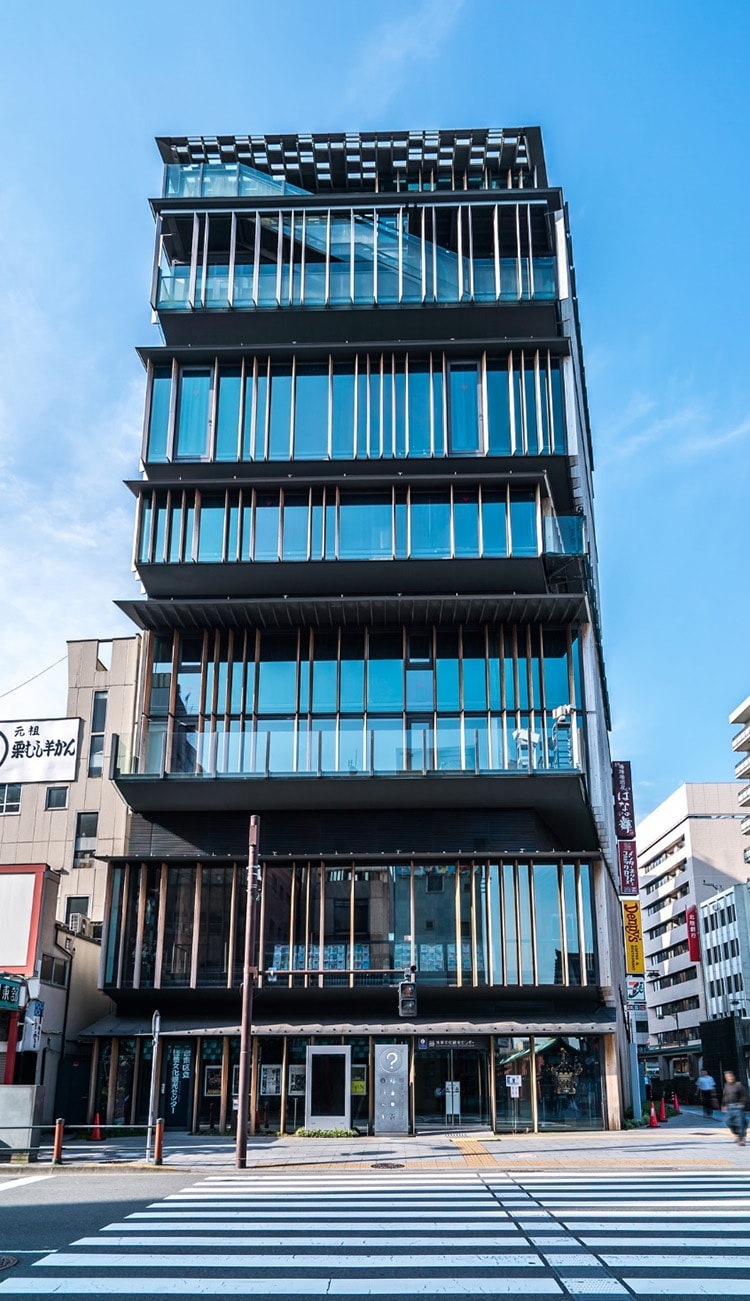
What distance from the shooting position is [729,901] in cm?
8481

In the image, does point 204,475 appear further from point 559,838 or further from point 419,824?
point 559,838

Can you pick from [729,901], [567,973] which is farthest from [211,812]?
[729,901]

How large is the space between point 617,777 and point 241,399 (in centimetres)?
2578

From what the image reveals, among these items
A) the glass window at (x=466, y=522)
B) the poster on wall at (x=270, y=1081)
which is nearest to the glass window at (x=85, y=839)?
the poster on wall at (x=270, y=1081)

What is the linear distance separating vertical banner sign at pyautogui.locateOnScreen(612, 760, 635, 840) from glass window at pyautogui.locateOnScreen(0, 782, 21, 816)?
84.5 feet

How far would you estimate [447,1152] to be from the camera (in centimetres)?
2464

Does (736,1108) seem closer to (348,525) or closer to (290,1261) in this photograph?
(290,1261)

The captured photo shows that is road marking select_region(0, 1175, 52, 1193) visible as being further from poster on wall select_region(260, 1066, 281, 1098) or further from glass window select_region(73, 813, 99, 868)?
glass window select_region(73, 813, 99, 868)

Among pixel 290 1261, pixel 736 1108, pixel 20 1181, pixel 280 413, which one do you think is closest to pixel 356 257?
pixel 280 413

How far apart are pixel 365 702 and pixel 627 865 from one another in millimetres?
21177

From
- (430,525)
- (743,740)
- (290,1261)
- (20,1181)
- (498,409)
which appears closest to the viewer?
(290,1261)

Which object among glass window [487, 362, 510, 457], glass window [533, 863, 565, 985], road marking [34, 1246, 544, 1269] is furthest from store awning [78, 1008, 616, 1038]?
road marking [34, 1246, 544, 1269]

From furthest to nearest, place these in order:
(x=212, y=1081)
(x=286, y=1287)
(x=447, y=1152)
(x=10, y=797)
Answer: (x=10, y=797) < (x=212, y=1081) < (x=447, y=1152) < (x=286, y=1287)

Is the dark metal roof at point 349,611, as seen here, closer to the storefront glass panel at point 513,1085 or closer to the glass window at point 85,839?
the storefront glass panel at point 513,1085
